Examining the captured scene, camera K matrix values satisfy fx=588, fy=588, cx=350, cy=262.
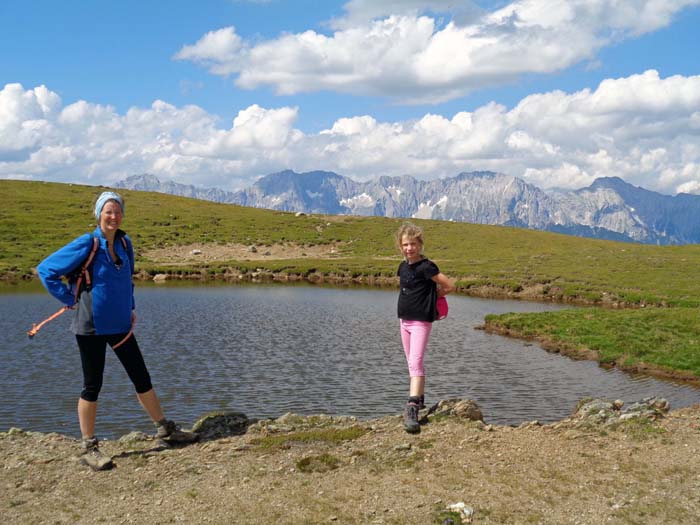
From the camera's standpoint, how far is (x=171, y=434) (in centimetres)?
1298

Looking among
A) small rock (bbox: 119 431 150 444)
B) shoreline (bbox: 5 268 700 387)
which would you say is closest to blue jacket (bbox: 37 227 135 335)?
small rock (bbox: 119 431 150 444)

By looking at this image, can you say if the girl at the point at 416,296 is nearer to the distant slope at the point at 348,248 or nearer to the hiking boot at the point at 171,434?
the hiking boot at the point at 171,434

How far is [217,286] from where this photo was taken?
68.3 m

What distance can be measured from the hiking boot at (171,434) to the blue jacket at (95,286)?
98.0 inches

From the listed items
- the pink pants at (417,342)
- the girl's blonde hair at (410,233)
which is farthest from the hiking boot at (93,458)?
the girl's blonde hair at (410,233)

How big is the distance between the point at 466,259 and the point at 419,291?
82.9m

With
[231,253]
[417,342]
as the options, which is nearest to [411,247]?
[417,342]

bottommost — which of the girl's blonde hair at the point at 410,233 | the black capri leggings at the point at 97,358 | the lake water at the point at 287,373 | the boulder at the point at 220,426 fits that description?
the lake water at the point at 287,373

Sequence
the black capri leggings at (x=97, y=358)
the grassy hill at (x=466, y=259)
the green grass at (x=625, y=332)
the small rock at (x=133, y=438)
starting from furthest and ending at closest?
1. the grassy hill at (x=466, y=259)
2. the green grass at (x=625, y=332)
3. the small rock at (x=133, y=438)
4. the black capri leggings at (x=97, y=358)

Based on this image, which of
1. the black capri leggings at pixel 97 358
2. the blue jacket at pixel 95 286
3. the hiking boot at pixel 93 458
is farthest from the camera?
the black capri leggings at pixel 97 358

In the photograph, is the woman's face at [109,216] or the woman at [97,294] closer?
the woman at [97,294]

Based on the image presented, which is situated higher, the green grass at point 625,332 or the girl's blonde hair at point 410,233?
the girl's blonde hair at point 410,233

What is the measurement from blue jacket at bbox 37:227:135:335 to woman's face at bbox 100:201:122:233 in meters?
0.17

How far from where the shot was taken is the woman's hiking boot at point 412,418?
13.1 meters
